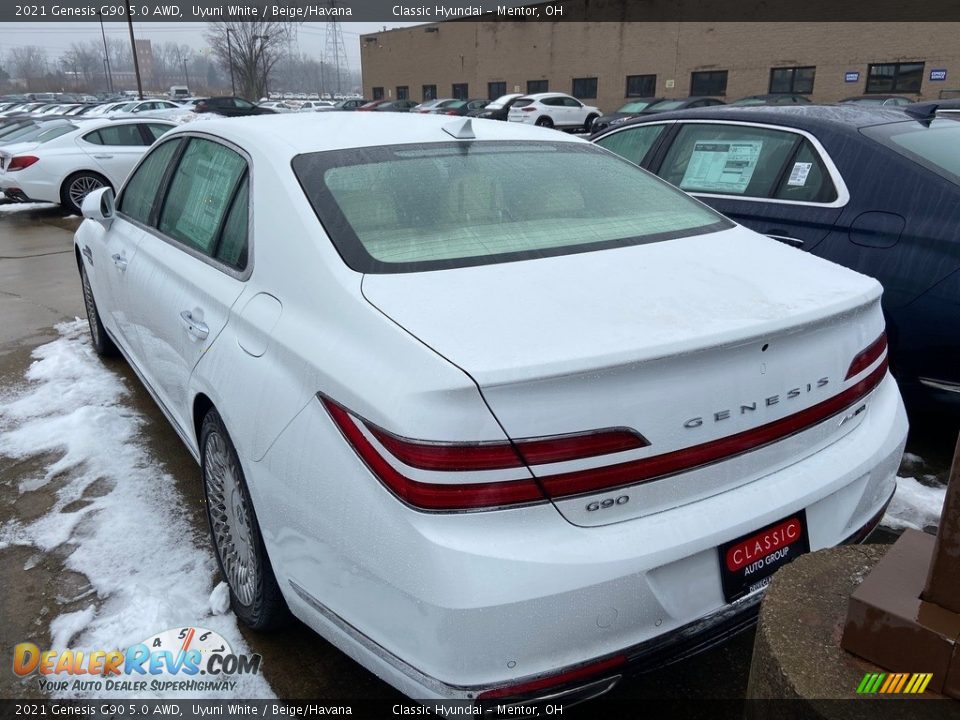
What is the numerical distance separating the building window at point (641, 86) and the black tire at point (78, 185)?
3162 cm

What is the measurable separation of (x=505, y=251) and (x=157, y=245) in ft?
5.74

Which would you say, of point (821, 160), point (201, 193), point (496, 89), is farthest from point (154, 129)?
point (496, 89)

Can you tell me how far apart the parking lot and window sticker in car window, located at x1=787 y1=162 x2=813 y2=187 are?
1.34m

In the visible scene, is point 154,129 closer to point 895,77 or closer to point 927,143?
point 927,143

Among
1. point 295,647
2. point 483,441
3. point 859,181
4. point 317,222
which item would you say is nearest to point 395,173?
point 317,222

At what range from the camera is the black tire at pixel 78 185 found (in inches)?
458

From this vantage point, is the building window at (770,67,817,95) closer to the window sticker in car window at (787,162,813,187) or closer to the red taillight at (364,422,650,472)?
the window sticker in car window at (787,162,813,187)

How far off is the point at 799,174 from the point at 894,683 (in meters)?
3.07

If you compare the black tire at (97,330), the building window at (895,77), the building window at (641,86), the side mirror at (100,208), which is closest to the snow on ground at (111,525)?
the black tire at (97,330)

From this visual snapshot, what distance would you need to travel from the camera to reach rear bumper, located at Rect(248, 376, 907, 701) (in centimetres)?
147

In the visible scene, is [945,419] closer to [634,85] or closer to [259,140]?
[259,140]

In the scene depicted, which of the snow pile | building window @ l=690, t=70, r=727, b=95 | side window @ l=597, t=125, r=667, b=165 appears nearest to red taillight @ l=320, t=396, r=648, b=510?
side window @ l=597, t=125, r=667, b=165

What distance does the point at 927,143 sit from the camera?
3.62 metres

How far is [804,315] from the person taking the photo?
5.90 feet
